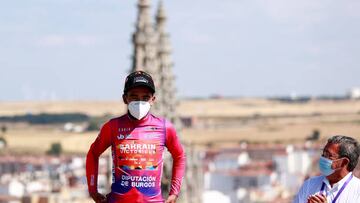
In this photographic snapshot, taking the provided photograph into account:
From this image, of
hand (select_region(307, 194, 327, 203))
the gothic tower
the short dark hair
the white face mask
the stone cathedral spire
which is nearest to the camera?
hand (select_region(307, 194, 327, 203))

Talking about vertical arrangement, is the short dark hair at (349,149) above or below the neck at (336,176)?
above

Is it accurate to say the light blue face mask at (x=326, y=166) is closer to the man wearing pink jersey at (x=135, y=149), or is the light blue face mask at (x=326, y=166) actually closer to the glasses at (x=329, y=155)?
the glasses at (x=329, y=155)

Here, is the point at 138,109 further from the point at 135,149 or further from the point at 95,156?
the point at 95,156

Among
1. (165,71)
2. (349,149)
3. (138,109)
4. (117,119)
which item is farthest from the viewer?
(165,71)

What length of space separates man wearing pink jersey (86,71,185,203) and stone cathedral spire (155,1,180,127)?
24.0 meters

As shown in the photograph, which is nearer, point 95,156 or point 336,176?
point 336,176

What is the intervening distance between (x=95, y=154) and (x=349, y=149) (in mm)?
1589

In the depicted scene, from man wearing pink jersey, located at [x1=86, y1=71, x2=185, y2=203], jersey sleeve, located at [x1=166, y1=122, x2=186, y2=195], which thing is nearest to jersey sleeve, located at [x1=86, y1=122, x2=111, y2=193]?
man wearing pink jersey, located at [x1=86, y1=71, x2=185, y2=203]

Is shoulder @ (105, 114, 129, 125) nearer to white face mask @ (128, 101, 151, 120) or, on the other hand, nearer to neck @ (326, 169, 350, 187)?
white face mask @ (128, 101, 151, 120)

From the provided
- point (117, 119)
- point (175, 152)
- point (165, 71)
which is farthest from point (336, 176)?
point (165, 71)

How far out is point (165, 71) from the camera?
33.4 meters

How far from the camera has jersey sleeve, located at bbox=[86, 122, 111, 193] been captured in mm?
7531

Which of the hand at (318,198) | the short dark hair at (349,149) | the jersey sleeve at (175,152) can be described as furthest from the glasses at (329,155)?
the jersey sleeve at (175,152)

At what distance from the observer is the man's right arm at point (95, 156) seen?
752 cm
